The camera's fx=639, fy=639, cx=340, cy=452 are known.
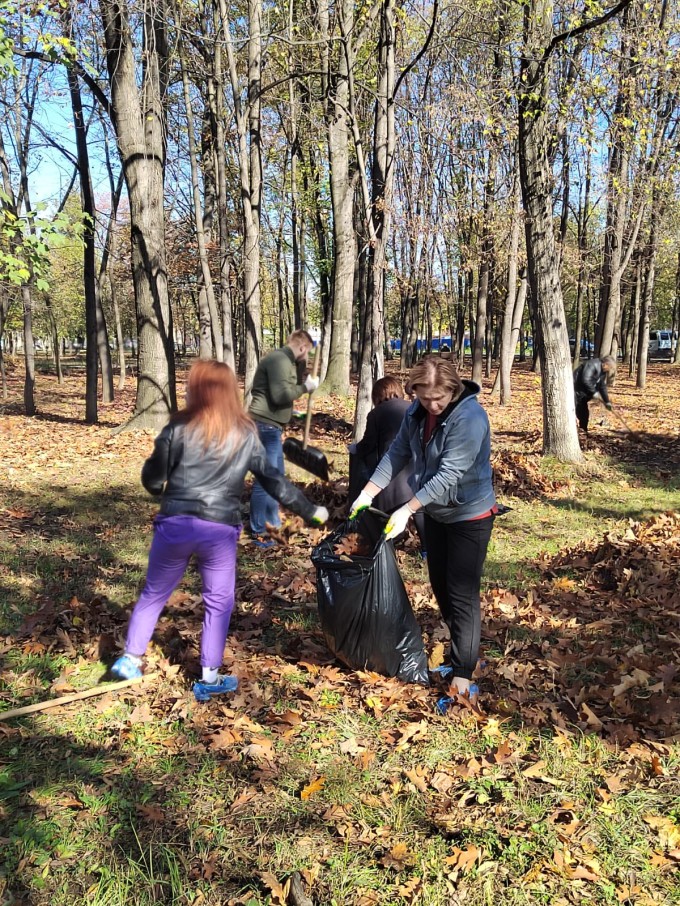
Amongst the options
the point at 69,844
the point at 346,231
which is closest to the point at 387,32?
the point at 346,231

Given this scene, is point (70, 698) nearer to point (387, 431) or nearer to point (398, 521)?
point (398, 521)

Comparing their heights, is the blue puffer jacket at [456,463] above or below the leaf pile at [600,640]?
above

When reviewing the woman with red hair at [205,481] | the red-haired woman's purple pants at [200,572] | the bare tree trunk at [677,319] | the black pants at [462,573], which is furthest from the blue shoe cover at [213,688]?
the bare tree trunk at [677,319]

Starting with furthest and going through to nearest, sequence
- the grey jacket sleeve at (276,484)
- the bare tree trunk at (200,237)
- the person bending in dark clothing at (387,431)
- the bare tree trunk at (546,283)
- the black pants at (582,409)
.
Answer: the bare tree trunk at (200,237) < the black pants at (582,409) < the bare tree trunk at (546,283) < the person bending in dark clothing at (387,431) < the grey jacket sleeve at (276,484)

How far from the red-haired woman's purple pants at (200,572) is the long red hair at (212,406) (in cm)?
45

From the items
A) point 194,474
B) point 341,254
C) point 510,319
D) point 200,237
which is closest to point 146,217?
point 200,237

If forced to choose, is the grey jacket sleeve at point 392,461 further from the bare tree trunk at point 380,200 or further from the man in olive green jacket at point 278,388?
the bare tree trunk at point 380,200

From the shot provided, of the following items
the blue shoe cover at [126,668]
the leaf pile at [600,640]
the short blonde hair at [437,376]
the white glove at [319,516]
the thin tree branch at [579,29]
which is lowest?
the leaf pile at [600,640]

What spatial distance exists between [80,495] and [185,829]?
5872 mm

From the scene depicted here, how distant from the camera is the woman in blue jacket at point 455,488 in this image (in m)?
3.16

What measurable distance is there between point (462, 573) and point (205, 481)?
1.41 m

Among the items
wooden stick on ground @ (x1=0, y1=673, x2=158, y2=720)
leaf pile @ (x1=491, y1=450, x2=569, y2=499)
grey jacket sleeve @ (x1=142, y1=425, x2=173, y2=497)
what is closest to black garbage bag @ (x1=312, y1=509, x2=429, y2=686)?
grey jacket sleeve @ (x1=142, y1=425, x2=173, y2=497)

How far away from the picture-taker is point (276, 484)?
136 inches

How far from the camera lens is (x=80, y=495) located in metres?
7.81
